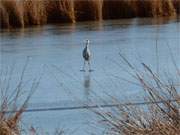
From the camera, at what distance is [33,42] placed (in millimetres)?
12195

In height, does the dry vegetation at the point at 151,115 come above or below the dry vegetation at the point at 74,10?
above

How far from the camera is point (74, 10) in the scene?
18297mm

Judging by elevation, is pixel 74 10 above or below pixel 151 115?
below

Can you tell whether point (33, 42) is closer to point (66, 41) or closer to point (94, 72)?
point (66, 41)

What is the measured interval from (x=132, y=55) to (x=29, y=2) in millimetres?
7840

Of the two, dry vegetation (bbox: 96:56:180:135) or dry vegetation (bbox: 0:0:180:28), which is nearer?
dry vegetation (bbox: 96:56:180:135)

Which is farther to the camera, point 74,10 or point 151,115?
point 74,10

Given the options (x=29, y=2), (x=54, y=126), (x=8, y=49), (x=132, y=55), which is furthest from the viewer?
(x=29, y=2)

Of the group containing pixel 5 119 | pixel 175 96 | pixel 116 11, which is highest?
pixel 175 96

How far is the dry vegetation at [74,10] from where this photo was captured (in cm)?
1636

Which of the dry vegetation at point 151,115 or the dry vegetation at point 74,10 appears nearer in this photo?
the dry vegetation at point 151,115

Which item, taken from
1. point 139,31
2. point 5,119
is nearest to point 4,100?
point 5,119

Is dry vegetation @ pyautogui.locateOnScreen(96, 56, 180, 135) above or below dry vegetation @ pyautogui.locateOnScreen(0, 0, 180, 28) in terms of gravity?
above

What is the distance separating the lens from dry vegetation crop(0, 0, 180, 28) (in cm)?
1636
